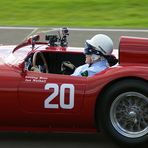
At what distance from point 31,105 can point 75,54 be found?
1194mm

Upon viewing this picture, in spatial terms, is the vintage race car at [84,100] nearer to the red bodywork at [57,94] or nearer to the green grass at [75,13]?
the red bodywork at [57,94]

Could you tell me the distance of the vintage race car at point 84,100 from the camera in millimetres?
6020

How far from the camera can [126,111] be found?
20.0 feet

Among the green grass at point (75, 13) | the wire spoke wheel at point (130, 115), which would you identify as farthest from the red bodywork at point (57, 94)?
the green grass at point (75, 13)

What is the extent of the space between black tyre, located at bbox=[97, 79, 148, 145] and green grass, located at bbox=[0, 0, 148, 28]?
8.62m

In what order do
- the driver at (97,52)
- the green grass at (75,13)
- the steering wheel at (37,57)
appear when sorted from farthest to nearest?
the green grass at (75,13) → the steering wheel at (37,57) → the driver at (97,52)

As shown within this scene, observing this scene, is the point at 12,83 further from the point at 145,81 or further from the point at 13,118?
the point at 145,81

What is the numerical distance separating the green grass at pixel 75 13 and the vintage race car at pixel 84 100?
8.56 m

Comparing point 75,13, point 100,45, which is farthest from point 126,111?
point 75,13

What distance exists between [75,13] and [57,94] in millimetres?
10068

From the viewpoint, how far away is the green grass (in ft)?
49.2

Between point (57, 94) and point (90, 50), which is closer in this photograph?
point (57, 94)

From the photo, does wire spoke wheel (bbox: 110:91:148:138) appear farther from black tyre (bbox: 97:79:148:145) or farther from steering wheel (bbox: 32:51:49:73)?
steering wheel (bbox: 32:51:49:73)

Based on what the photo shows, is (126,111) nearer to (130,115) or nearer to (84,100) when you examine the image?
(130,115)
